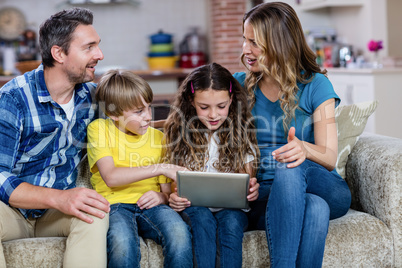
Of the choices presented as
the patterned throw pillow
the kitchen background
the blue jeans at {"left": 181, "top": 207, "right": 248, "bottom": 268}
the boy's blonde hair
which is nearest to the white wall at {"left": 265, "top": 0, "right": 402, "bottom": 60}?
the kitchen background

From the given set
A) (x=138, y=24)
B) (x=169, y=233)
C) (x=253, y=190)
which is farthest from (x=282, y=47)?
(x=138, y=24)

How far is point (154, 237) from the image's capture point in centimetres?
168

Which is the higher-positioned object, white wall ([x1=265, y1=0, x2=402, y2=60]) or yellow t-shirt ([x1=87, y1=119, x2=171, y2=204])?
white wall ([x1=265, y1=0, x2=402, y2=60])

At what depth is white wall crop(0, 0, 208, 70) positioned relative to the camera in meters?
6.08

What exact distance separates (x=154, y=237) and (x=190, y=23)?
15.8 feet

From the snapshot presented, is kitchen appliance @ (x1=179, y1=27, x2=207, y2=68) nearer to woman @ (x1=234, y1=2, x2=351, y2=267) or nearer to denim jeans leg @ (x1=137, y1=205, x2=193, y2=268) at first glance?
woman @ (x1=234, y1=2, x2=351, y2=267)

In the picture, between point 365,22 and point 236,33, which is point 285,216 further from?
point 236,33

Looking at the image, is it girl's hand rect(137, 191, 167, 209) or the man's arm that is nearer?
the man's arm

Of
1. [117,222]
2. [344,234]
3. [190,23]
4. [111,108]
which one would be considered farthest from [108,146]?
[190,23]

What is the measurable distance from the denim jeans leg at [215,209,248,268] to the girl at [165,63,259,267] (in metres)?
0.05

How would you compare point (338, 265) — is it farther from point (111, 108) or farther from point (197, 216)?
point (111, 108)

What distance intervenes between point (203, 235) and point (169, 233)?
0.37 feet

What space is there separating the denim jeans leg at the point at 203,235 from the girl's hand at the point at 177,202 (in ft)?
0.12

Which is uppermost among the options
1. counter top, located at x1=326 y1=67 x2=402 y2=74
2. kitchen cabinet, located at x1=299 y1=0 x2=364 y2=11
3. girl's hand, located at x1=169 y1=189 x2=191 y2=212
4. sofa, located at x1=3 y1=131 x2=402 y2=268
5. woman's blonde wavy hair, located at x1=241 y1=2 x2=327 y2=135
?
kitchen cabinet, located at x1=299 y1=0 x2=364 y2=11
